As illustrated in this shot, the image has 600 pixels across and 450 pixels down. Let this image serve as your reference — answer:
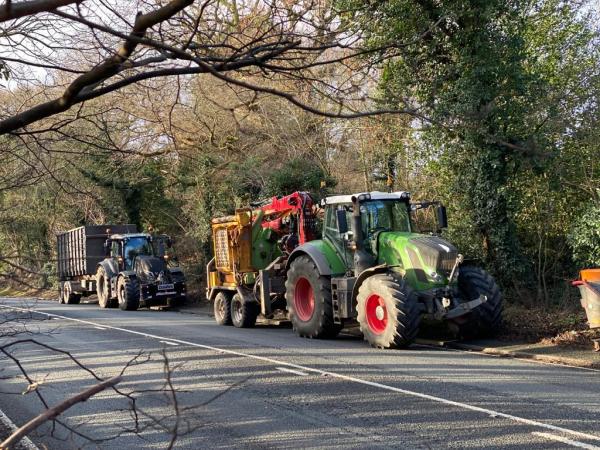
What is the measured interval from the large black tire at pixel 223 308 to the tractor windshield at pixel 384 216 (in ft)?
17.4

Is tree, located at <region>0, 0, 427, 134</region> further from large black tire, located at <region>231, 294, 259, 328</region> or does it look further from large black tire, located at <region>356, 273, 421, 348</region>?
large black tire, located at <region>231, 294, 259, 328</region>

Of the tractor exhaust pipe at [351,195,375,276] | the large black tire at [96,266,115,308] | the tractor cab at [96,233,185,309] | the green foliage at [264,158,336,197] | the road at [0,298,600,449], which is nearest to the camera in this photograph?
the road at [0,298,600,449]

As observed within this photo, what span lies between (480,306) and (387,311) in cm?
176

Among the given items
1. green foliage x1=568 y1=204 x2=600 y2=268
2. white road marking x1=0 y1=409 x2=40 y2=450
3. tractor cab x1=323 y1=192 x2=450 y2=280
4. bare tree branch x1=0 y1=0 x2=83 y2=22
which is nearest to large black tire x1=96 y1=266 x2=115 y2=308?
tractor cab x1=323 y1=192 x2=450 y2=280

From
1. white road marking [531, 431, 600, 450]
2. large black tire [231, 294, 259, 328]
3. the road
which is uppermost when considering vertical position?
large black tire [231, 294, 259, 328]

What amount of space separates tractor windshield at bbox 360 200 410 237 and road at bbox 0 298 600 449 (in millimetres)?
2146

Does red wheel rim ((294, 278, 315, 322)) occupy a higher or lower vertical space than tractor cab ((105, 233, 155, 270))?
lower

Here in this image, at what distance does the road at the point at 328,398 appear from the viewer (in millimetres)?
6758

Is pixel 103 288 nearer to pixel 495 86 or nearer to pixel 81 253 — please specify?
pixel 81 253

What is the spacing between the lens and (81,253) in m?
27.8

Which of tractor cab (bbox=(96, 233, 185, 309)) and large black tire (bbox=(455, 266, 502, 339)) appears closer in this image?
large black tire (bbox=(455, 266, 502, 339))

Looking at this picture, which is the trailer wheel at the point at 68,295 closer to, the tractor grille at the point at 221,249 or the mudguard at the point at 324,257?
the tractor grille at the point at 221,249

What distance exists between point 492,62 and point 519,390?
854 cm

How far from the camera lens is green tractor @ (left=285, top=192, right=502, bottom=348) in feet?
38.9
